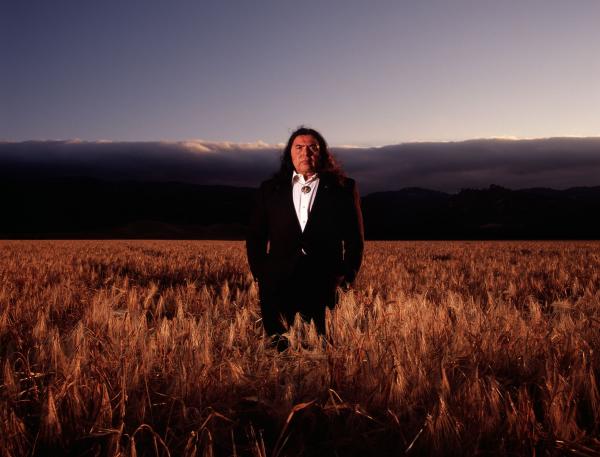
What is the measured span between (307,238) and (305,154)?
611 millimetres

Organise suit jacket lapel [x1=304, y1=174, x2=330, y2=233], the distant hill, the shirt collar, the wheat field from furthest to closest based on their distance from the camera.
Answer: the distant hill
the shirt collar
suit jacket lapel [x1=304, y1=174, x2=330, y2=233]
the wheat field

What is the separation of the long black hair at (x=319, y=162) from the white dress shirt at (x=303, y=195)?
0.25 ft

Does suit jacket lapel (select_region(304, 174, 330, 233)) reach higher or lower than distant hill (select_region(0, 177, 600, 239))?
higher

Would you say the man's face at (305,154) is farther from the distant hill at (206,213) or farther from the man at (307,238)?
the distant hill at (206,213)

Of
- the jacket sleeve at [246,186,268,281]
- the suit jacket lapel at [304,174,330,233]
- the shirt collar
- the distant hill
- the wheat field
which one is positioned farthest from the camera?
the distant hill

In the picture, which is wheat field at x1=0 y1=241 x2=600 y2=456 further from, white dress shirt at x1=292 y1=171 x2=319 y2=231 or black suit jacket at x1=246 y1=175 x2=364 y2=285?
white dress shirt at x1=292 y1=171 x2=319 y2=231

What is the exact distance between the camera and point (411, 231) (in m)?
79.9

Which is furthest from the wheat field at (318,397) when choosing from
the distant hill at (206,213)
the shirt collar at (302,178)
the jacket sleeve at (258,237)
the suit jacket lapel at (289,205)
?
the distant hill at (206,213)

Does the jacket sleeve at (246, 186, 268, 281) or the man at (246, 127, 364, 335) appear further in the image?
the jacket sleeve at (246, 186, 268, 281)

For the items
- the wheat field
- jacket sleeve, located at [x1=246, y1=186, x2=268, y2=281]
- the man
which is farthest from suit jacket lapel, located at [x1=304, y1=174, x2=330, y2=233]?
the wheat field

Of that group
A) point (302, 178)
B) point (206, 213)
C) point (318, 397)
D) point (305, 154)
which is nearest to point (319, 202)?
point (302, 178)

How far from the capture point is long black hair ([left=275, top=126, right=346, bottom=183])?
356 cm

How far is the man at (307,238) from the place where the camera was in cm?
Result: 342

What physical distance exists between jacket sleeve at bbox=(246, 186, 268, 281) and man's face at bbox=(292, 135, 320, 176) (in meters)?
0.38
